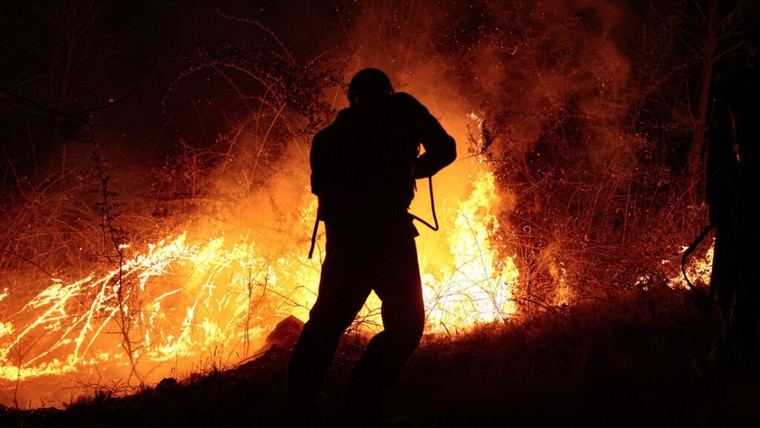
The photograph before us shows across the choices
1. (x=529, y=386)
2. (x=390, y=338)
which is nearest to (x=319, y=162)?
(x=390, y=338)

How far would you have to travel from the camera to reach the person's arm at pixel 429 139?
3.21 metres

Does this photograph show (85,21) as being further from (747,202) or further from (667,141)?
(747,202)

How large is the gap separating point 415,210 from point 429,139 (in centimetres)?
546

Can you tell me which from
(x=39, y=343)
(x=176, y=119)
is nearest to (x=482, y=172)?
(x=39, y=343)

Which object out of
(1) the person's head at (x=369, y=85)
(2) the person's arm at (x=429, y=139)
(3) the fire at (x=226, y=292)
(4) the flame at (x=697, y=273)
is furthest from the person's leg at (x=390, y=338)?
(4) the flame at (x=697, y=273)

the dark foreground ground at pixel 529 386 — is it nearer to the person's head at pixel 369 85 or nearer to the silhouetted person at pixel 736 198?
the silhouetted person at pixel 736 198

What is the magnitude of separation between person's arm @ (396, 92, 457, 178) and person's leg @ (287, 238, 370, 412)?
619mm

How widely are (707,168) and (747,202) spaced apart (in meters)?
0.29

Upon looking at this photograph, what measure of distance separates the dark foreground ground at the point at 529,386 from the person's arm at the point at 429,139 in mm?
1367

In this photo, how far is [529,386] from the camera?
12.5 feet

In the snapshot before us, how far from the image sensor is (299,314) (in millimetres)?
8055

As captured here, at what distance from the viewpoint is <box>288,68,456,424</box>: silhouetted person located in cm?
306

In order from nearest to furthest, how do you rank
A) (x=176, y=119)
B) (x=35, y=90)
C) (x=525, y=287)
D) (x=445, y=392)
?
(x=445, y=392)
(x=525, y=287)
(x=176, y=119)
(x=35, y=90)

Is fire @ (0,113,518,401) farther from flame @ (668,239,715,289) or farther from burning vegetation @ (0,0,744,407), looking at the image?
flame @ (668,239,715,289)
